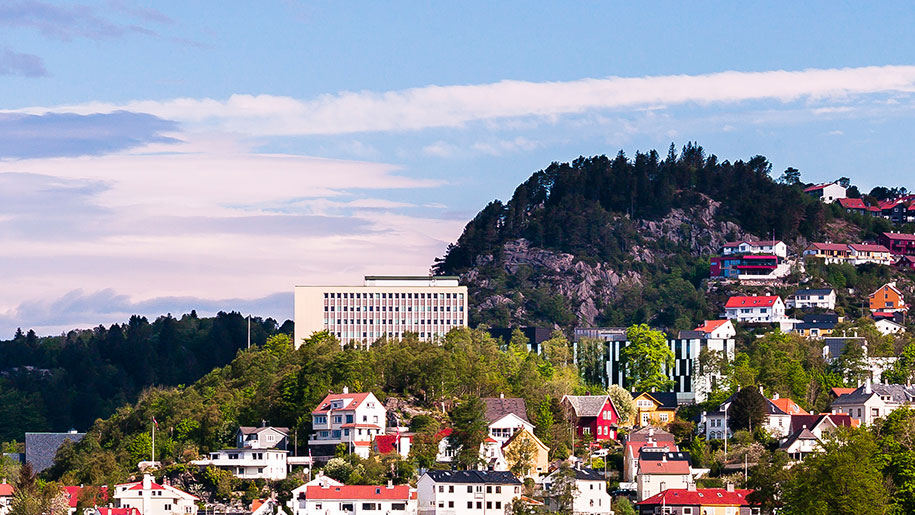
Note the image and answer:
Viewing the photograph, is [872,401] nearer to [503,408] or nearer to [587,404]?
[587,404]

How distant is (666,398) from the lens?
12394 centimetres

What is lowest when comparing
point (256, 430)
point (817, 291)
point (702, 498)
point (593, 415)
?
point (702, 498)

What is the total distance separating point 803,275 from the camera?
Answer: 184 metres

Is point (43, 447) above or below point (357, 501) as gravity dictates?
above

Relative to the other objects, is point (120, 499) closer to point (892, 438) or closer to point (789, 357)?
point (892, 438)

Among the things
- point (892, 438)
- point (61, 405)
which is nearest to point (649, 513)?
point (892, 438)

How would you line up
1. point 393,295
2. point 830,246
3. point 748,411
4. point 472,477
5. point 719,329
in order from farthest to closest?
point 830,246
point 393,295
point 719,329
point 748,411
point 472,477

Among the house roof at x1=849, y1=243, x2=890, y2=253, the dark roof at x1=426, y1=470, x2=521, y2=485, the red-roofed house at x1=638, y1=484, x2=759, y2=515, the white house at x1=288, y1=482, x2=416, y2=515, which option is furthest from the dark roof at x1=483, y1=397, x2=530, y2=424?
the house roof at x1=849, y1=243, x2=890, y2=253

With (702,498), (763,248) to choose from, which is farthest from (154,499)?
(763,248)

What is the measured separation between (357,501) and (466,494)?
21.4 ft

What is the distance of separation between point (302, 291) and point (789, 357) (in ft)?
165

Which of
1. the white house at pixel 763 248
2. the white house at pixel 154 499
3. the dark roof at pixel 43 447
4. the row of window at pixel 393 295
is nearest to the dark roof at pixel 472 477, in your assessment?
the white house at pixel 154 499

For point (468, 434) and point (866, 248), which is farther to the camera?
point (866, 248)

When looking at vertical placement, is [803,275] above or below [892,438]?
above
